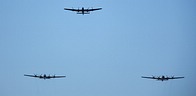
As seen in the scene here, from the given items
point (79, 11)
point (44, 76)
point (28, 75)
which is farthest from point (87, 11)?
point (28, 75)

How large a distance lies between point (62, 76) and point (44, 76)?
9.13m

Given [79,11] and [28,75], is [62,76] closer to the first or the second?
[28,75]

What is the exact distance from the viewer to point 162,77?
118 meters

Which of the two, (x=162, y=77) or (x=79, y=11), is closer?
(x=79, y=11)

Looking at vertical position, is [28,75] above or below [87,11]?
below

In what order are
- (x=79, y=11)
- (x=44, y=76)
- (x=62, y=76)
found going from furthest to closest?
(x=62, y=76), (x=44, y=76), (x=79, y=11)

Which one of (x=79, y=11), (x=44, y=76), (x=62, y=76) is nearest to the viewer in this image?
(x=79, y=11)

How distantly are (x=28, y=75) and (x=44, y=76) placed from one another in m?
9.20

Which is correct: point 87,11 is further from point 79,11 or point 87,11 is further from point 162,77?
point 162,77

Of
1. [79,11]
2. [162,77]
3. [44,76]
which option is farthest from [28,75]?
[162,77]

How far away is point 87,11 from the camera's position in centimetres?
10188

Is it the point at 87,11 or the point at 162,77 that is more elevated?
the point at 87,11

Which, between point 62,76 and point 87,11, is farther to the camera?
point 62,76

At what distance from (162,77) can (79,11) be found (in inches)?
1340
